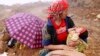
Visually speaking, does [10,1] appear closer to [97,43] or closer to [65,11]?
[97,43]

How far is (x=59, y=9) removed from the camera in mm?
3852

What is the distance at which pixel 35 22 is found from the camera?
501 cm

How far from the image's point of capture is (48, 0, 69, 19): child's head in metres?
3.85

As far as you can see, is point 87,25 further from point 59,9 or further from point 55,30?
point 59,9

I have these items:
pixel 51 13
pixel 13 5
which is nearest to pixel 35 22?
pixel 51 13

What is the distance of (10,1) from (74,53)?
6139mm

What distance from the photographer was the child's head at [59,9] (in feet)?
12.6

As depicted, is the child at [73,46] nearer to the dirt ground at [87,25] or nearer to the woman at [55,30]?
the woman at [55,30]

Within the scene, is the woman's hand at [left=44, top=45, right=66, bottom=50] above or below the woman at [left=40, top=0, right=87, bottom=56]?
below

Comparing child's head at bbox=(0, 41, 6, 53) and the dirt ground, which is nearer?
the dirt ground

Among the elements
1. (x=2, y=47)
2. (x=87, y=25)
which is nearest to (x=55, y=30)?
(x=2, y=47)

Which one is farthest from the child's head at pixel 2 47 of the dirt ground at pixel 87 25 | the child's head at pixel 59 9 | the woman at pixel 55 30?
the child's head at pixel 59 9

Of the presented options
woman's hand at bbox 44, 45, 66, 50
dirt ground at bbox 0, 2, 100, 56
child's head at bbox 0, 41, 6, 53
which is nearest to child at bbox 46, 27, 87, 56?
woman's hand at bbox 44, 45, 66, 50

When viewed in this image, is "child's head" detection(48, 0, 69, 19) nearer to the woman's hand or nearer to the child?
the child
